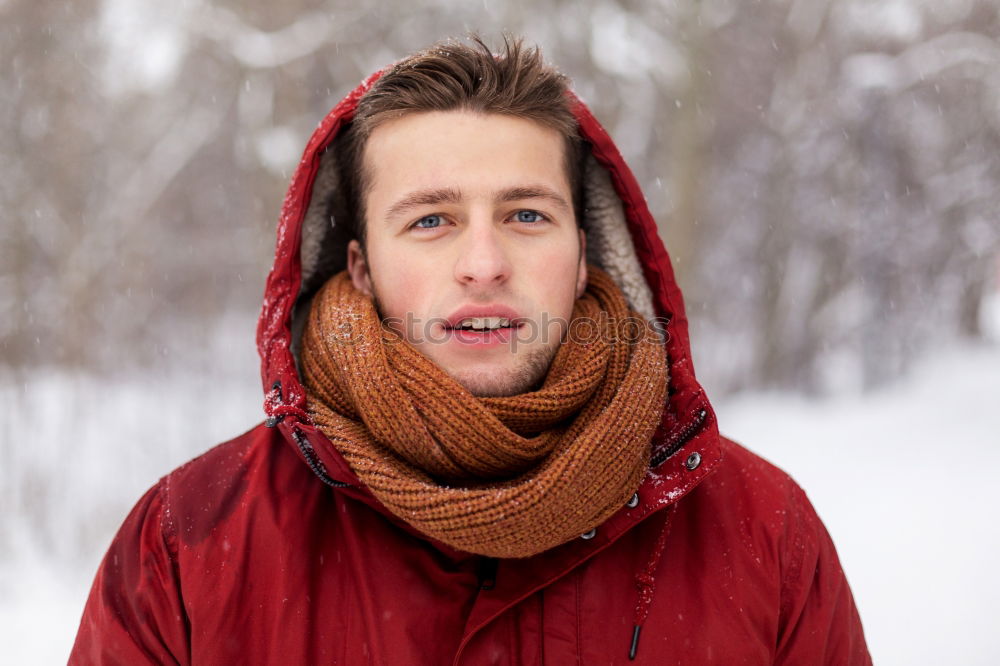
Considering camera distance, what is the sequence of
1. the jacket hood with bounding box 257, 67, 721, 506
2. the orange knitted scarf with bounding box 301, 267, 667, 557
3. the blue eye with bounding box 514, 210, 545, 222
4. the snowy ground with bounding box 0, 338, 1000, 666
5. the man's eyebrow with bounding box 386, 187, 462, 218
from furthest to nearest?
the snowy ground with bounding box 0, 338, 1000, 666, the blue eye with bounding box 514, 210, 545, 222, the man's eyebrow with bounding box 386, 187, 462, 218, the jacket hood with bounding box 257, 67, 721, 506, the orange knitted scarf with bounding box 301, 267, 667, 557

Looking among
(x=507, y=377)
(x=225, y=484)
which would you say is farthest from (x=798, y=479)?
(x=225, y=484)

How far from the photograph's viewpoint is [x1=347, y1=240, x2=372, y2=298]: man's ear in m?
1.91

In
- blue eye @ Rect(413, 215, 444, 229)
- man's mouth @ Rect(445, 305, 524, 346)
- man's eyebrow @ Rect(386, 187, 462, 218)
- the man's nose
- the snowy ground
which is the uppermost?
man's eyebrow @ Rect(386, 187, 462, 218)

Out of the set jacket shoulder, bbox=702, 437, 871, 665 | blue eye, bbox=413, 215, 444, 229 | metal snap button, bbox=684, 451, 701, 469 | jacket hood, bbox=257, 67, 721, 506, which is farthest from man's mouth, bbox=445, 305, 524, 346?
jacket shoulder, bbox=702, 437, 871, 665

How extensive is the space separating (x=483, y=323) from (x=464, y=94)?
632 millimetres

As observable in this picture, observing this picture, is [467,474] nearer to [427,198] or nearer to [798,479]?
[427,198]

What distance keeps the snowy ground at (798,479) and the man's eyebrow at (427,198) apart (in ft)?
12.4

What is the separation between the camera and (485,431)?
1.55 meters

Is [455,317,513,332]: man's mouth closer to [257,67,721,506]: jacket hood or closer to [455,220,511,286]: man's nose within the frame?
[455,220,511,286]: man's nose

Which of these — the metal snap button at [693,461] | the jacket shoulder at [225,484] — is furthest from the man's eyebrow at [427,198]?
the metal snap button at [693,461]

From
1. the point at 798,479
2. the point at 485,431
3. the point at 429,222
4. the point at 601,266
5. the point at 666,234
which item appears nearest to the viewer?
the point at 485,431

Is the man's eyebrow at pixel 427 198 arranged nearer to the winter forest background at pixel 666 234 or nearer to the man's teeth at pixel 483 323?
the man's teeth at pixel 483 323

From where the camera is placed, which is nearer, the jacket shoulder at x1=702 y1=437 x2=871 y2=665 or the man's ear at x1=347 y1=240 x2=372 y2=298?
the jacket shoulder at x1=702 y1=437 x2=871 y2=665

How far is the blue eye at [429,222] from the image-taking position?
177cm
